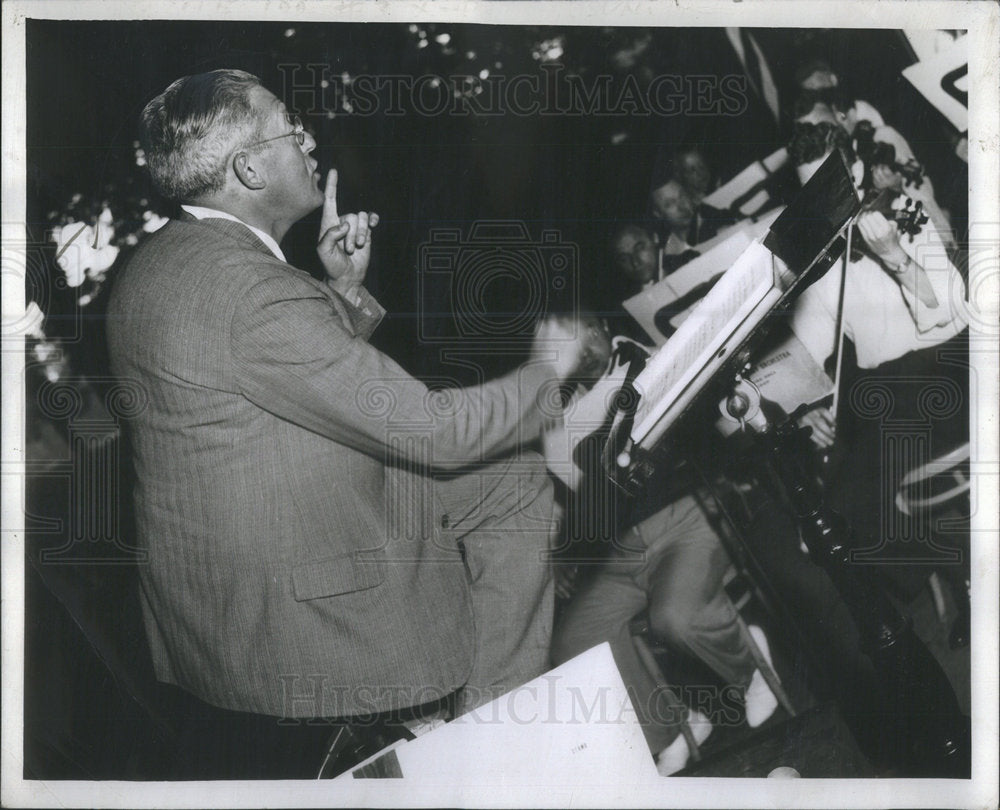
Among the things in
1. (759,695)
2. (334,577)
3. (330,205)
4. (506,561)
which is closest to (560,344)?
(506,561)

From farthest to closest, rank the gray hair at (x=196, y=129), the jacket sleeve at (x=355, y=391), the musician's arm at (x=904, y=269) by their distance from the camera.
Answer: the musician's arm at (x=904, y=269), the gray hair at (x=196, y=129), the jacket sleeve at (x=355, y=391)

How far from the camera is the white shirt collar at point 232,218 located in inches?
83.7

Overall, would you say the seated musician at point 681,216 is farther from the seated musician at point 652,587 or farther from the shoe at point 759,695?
the shoe at point 759,695

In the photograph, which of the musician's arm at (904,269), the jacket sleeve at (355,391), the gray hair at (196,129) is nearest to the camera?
the jacket sleeve at (355,391)

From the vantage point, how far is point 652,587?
220 cm

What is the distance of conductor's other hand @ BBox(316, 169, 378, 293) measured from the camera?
2.18m

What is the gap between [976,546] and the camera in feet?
7.50

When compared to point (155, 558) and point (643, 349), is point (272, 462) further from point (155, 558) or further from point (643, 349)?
point (643, 349)

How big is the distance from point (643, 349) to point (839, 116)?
2.65 feet

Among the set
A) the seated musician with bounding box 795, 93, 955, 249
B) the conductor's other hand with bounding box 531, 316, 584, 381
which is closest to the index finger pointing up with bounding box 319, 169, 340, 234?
the conductor's other hand with bounding box 531, 316, 584, 381

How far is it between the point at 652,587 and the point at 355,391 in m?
0.90

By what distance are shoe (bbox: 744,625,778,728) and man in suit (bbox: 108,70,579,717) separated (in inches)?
21.4

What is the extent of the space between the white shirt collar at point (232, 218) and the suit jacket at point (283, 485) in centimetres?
3

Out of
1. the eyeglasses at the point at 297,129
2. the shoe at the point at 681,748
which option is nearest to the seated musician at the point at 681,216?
the eyeglasses at the point at 297,129
